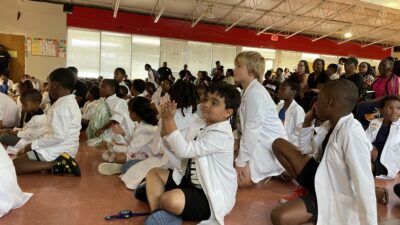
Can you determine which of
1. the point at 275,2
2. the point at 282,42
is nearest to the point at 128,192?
the point at 275,2

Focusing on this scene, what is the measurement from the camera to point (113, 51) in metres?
13.5

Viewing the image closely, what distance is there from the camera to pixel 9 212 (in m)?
2.22

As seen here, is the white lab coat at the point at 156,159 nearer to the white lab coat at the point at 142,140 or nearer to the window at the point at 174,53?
the white lab coat at the point at 142,140

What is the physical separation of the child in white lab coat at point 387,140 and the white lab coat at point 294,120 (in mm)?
734

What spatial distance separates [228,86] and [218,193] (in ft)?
2.14

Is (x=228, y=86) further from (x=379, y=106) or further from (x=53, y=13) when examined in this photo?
(x=53, y=13)

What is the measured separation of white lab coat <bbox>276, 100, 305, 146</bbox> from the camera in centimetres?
363

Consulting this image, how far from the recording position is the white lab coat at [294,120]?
3629mm

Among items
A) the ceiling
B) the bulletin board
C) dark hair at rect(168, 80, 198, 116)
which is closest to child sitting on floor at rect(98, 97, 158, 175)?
dark hair at rect(168, 80, 198, 116)

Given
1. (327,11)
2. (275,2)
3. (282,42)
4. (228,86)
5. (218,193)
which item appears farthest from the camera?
(282,42)

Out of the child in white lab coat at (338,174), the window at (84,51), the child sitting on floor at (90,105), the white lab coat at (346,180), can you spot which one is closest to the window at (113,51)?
the window at (84,51)

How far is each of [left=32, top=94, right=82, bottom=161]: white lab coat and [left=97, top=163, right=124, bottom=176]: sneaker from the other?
1.10 ft

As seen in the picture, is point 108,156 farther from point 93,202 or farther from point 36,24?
point 36,24

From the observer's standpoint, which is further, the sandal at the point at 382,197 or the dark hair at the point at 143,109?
the dark hair at the point at 143,109
